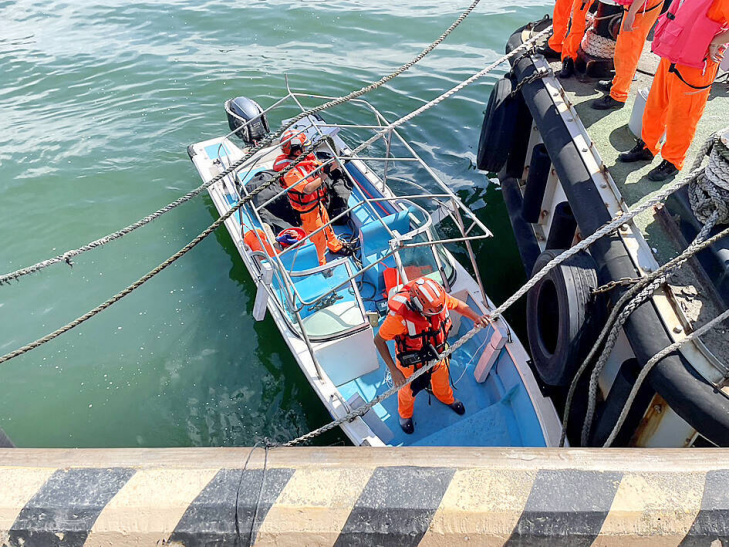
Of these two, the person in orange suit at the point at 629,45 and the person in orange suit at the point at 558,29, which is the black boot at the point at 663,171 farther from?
the person in orange suit at the point at 558,29

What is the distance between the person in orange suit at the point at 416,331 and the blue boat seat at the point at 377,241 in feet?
4.64

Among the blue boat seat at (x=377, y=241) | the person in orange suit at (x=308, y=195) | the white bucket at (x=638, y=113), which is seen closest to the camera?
the white bucket at (x=638, y=113)

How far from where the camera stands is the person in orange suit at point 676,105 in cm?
318

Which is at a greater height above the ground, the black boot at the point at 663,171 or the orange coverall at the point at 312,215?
the black boot at the point at 663,171

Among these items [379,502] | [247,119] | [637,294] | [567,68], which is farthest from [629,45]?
[247,119]

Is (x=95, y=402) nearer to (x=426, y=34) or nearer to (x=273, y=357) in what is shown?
(x=273, y=357)

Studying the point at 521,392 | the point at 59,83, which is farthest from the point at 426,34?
the point at 521,392

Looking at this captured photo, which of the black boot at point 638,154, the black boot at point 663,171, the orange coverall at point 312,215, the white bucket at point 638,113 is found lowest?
the orange coverall at point 312,215

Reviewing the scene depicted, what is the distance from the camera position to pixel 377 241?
18.0 feet

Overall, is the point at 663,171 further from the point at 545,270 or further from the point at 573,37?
the point at 573,37

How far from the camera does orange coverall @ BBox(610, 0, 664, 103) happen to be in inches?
164

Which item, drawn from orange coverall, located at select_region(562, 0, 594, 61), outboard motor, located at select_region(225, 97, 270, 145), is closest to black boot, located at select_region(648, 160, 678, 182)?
orange coverall, located at select_region(562, 0, 594, 61)

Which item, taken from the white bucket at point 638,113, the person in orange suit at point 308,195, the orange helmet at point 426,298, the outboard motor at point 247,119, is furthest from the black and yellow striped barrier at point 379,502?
the outboard motor at point 247,119

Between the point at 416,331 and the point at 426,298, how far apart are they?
350 mm
